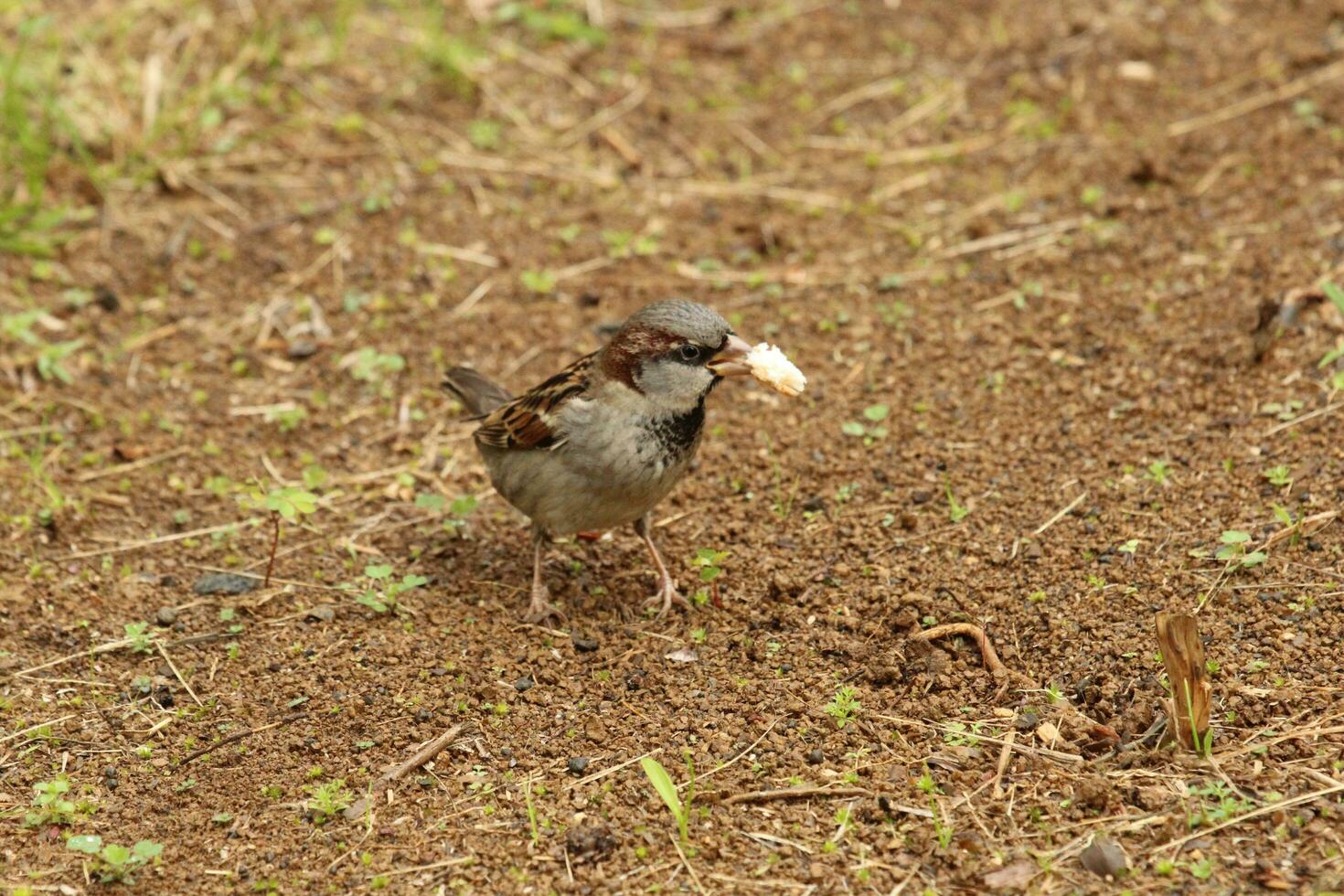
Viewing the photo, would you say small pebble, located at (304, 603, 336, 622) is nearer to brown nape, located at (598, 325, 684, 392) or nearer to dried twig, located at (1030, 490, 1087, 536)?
brown nape, located at (598, 325, 684, 392)

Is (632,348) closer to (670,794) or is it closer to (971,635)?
(971,635)

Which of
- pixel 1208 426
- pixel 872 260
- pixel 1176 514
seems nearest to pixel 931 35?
pixel 872 260

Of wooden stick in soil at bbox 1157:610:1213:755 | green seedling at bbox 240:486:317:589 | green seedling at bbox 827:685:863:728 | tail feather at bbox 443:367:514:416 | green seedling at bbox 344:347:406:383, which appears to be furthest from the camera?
green seedling at bbox 344:347:406:383

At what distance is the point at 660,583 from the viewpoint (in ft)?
17.5

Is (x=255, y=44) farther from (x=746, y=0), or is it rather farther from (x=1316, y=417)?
(x=1316, y=417)

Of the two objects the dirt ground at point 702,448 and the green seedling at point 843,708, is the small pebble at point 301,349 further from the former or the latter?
the green seedling at point 843,708

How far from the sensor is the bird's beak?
197 inches

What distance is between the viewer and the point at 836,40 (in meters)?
9.13

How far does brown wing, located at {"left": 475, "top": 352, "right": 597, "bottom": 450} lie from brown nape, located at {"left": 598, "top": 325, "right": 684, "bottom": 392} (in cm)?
17

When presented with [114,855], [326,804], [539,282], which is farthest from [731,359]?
[114,855]

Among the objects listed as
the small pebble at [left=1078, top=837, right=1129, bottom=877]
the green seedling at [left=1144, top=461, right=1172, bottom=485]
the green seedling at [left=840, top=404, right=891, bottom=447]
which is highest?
the small pebble at [left=1078, top=837, right=1129, bottom=877]

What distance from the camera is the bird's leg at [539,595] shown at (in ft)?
17.2

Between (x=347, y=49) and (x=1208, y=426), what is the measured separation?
5.77m

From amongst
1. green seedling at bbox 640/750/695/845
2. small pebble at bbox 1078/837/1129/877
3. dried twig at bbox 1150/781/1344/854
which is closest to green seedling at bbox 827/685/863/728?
green seedling at bbox 640/750/695/845
